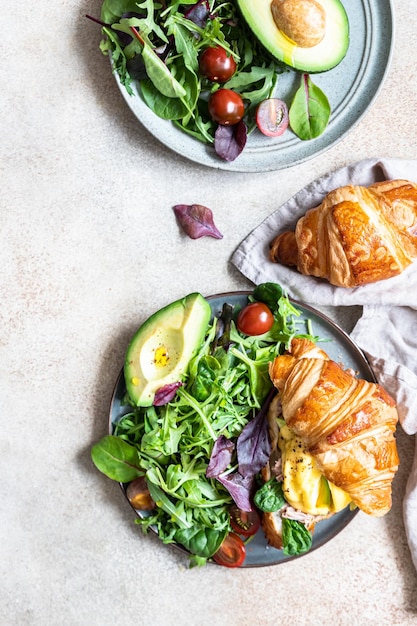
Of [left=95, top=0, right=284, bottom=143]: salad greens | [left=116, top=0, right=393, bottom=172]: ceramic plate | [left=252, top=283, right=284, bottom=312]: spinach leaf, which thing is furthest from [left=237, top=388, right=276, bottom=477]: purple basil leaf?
[left=95, top=0, right=284, bottom=143]: salad greens

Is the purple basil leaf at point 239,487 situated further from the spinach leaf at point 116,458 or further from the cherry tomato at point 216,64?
the cherry tomato at point 216,64

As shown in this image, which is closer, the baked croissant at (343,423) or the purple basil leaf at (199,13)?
the baked croissant at (343,423)

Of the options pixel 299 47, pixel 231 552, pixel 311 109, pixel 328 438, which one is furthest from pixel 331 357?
pixel 299 47

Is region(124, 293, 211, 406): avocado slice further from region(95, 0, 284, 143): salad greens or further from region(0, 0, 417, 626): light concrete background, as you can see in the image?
region(95, 0, 284, 143): salad greens

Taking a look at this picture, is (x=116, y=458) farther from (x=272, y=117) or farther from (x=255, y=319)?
(x=272, y=117)

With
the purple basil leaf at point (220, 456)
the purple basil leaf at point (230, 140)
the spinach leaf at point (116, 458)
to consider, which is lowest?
the spinach leaf at point (116, 458)

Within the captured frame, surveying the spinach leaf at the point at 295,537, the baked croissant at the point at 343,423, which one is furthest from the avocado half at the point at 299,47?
the spinach leaf at the point at 295,537
